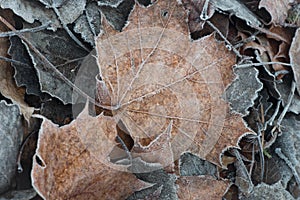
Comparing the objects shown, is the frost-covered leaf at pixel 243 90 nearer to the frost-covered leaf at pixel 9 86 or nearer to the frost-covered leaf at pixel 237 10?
the frost-covered leaf at pixel 237 10

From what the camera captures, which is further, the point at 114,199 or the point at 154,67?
the point at 154,67

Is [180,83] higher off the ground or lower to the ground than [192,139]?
higher

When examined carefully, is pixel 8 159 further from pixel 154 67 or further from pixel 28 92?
pixel 154 67

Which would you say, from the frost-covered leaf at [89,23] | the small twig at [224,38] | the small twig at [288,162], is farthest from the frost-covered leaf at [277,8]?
the frost-covered leaf at [89,23]

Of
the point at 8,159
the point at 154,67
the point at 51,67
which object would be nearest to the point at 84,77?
the point at 51,67

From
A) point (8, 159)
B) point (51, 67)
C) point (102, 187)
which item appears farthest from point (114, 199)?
point (51, 67)

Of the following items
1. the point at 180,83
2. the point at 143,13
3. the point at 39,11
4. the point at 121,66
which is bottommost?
the point at 180,83

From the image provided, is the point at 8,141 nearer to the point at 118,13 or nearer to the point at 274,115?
the point at 118,13

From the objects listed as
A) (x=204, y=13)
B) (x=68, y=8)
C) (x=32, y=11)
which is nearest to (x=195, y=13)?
(x=204, y=13)
